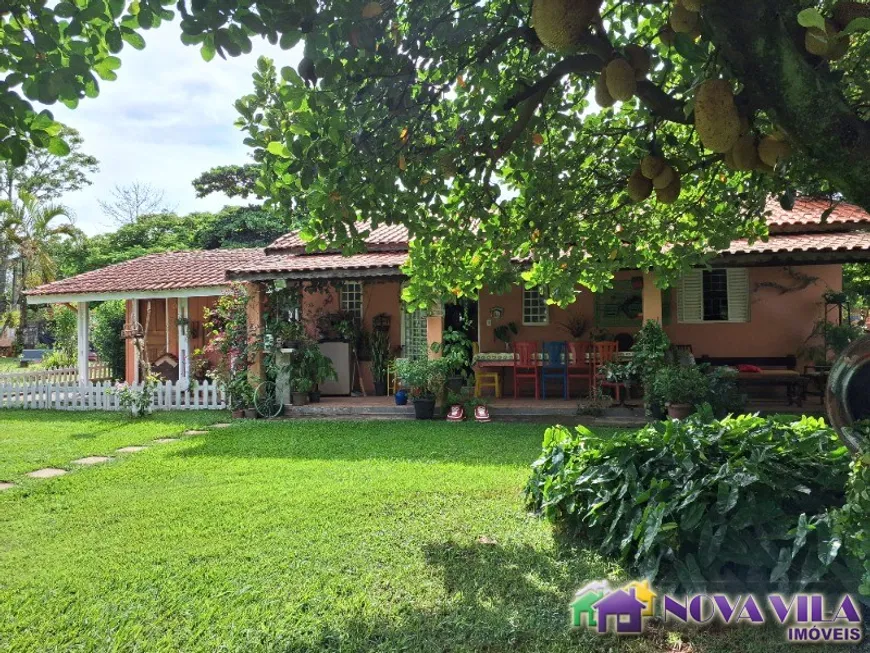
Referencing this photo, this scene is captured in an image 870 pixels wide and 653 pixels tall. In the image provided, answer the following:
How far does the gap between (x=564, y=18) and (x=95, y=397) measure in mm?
12950

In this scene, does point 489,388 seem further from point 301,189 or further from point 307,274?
point 301,189

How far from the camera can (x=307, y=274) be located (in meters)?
10.5

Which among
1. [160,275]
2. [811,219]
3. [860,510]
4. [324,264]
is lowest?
[860,510]

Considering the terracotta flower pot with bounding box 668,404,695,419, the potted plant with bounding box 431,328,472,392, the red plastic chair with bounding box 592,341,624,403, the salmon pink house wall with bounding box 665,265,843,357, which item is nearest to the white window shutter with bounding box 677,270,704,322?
the salmon pink house wall with bounding box 665,265,843,357

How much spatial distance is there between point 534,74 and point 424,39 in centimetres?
120

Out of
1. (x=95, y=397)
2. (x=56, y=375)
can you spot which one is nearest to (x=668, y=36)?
(x=95, y=397)

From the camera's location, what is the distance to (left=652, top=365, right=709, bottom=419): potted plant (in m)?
8.50

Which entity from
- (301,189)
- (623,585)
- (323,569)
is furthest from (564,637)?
(301,189)

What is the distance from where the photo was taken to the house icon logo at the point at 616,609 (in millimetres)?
2889

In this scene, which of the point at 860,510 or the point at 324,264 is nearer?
the point at 860,510

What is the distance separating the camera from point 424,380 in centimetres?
990

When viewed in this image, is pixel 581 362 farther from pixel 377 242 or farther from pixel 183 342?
pixel 183 342

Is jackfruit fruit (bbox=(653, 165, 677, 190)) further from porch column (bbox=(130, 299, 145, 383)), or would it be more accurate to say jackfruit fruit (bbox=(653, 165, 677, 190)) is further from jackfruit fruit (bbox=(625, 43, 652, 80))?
porch column (bbox=(130, 299, 145, 383))

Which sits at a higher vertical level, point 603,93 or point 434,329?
point 603,93
